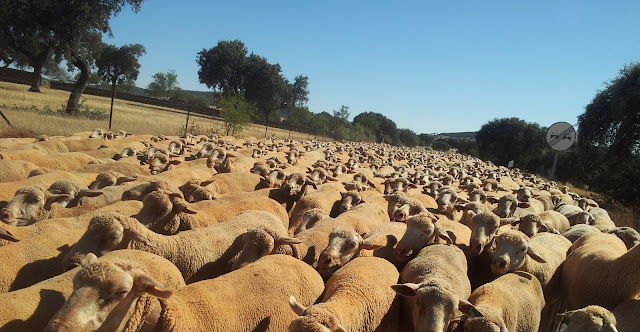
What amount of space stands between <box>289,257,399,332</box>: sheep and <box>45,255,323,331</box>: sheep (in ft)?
0.85

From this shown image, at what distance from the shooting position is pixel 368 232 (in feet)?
23.5

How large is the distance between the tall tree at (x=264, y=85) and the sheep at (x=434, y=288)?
58490 mm

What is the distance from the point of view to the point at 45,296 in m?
3.69

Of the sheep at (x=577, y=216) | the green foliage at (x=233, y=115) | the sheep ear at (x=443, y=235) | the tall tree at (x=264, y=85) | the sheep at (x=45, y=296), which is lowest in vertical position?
the sheep at (x=45, y=296)

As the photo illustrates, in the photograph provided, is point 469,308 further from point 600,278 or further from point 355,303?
point 600,278

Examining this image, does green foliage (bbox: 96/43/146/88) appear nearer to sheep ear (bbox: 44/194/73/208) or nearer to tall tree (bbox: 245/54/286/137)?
tall tree (bbox: 245/54/286/137)

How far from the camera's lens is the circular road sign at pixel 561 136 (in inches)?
836

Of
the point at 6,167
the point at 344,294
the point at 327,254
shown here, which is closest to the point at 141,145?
the point at 6,167

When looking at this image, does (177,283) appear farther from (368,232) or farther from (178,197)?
Answer: (368,232)

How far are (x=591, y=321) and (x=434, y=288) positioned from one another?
4.77 feet

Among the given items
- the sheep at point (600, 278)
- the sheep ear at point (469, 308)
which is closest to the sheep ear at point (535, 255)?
the sheep at point (600, 278)

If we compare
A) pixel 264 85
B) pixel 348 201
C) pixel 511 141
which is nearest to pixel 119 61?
pixel 264 85

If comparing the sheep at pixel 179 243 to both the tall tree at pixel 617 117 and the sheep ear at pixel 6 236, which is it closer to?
the sheep ear at pixel 6 236

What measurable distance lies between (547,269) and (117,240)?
590 centimetres
